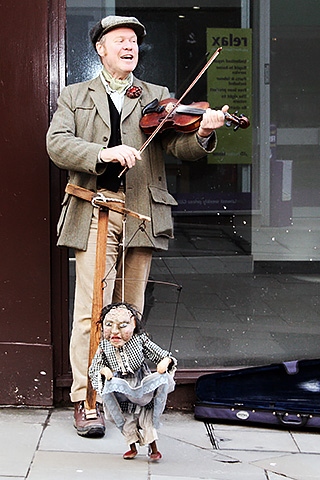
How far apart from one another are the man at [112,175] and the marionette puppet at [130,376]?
0.45 m

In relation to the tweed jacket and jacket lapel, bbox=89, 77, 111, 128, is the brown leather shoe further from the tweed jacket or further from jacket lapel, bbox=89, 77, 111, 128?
jacket lapel, bbox=89, 77, 111, 128

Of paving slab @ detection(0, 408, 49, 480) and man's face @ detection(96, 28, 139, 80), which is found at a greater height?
man's face @ detection(96, 28, 139, 80)

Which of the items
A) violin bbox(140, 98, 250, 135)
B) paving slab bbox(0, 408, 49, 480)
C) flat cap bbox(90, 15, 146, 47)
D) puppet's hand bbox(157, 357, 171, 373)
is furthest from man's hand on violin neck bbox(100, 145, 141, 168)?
paving slab bbox(0, 408, 49, 480)

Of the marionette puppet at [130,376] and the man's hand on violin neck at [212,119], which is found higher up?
the man's hand on violin neck at [212,119]

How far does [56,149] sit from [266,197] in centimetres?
153

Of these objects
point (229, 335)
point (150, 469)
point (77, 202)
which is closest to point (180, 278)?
point (229, 335)

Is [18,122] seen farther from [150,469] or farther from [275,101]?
[150,469]

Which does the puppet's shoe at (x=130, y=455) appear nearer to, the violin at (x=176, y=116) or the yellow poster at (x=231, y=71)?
the violin at (x=176, y=116)

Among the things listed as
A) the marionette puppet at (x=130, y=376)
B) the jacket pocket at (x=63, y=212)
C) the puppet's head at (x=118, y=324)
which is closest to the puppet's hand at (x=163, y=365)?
the marionette puppet at (x=130, y=376)

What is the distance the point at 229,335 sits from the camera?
5734mm

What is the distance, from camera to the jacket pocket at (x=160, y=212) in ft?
16.0

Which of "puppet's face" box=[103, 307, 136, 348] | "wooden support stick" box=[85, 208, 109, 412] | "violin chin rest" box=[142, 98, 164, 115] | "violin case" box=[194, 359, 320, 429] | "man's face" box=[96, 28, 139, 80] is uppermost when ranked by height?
"man's face" box=[96, 28, 139, 80]

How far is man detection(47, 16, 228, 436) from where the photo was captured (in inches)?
187

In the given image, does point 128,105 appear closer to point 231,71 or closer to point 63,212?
point 63,212
